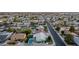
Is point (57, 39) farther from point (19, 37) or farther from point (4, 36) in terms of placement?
point (4, 36)

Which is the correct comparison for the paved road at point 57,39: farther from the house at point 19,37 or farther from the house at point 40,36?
→ the house at point 19,37

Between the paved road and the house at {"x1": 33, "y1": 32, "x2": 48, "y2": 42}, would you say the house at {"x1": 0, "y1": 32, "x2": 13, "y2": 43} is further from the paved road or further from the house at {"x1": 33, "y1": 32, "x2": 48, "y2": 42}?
the paved road

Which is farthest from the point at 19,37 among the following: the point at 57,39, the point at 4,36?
the point at 57,39

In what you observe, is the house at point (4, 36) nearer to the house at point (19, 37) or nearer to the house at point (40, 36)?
the house at point (19, 37)

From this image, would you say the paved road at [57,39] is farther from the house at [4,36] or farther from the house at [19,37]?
the house at [4,36]

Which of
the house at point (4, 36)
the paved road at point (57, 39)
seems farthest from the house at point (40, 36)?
the house at point (4, 36)

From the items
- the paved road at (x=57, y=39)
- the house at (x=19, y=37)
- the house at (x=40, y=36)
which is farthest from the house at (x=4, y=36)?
the paved road at (x=57, y=39)

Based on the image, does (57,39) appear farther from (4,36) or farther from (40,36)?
(4,36)

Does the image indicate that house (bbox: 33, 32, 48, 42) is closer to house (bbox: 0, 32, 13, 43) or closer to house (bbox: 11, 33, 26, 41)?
house (bbox: 11, 33, 26, 41)

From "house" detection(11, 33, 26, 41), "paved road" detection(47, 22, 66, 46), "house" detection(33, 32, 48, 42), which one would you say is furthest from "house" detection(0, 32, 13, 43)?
"paved road" detection(47, 22, 66, 46)

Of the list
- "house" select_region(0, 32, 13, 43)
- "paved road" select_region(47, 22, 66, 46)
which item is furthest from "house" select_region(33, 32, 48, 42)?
"house" select_region(0, 32, 13, 43)

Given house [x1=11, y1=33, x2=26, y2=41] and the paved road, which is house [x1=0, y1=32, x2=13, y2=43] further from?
the paved road
